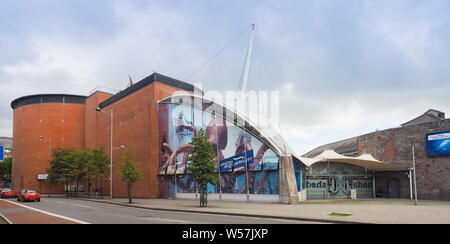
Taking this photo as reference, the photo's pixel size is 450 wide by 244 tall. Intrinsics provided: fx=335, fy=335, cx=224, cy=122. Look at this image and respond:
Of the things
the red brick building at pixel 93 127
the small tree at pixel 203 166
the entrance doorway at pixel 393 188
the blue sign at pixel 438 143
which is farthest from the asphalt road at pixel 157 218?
the entrance doorway at pixel 393 188

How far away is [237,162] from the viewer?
1314 inches

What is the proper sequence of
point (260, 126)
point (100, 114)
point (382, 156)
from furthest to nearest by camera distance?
1. point (100, 114)
2. point (382, 156)
3. point (260, 126)

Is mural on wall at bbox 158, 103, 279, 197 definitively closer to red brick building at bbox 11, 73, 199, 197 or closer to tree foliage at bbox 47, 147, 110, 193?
red brick building at bbox 11, 73, 199, 197

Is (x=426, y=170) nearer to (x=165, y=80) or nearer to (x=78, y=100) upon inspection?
(x=165, y=80)

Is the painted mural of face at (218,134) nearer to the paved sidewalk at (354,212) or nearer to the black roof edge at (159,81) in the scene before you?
the paved sidewalk at (354,212)

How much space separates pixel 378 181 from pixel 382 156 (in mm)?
3224

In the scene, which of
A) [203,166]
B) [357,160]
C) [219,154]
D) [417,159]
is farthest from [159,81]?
[417,159]

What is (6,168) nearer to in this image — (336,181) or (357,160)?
(336,181)

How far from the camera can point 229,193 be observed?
111 feet

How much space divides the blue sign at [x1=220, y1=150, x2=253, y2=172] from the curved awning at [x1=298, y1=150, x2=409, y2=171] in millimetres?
5175

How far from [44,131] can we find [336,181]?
63.4 meters

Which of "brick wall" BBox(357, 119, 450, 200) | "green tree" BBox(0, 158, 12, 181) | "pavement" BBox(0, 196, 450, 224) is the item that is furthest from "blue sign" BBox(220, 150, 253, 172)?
"green tree" BBox(0, 158, 12, 181)

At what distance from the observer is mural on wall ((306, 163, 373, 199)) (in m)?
→ 35.1
